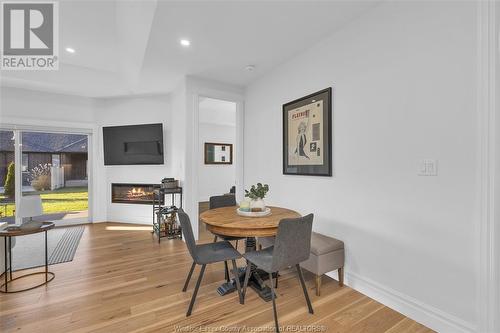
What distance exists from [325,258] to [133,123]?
15.0 ft

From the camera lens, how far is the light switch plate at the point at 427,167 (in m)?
1.76

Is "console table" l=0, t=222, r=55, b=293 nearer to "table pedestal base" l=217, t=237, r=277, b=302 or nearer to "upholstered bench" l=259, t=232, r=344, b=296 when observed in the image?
"table pedestal base" l=217, t=237, r=277, b=302

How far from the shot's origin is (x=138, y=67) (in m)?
3.49

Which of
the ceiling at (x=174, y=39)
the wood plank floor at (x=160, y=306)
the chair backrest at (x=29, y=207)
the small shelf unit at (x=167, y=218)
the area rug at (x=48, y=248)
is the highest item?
the ceiling at (x=174, y=39)

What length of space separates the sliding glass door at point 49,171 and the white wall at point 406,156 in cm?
485

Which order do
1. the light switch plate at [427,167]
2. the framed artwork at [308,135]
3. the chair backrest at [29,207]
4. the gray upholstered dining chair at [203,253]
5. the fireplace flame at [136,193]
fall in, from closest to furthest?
the light switch plate at [427,167]
the gray upholstered dining chair at [203,253]
the chair backrest at [29,207]
the framed artwork at [308,135]
the fireplace flame at [136,193]

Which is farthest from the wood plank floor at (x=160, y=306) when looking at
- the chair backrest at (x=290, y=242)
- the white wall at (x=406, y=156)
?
the chair backrest at (x=290, y=242)

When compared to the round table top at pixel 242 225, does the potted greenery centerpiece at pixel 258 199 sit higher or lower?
higher

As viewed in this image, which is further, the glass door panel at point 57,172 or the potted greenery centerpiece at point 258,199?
the glass door panel at point 57,172

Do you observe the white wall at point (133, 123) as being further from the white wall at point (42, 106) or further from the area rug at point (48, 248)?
the area rug at point (48, 248)

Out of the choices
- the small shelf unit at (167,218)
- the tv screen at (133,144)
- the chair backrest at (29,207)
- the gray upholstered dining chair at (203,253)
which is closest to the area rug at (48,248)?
the chair backrest at (29,207)

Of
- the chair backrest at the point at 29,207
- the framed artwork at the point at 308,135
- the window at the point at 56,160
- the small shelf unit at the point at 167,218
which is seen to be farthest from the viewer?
the window at the point at 56,160

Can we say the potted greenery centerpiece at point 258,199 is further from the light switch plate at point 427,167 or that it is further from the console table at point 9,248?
the console table at point 9,248

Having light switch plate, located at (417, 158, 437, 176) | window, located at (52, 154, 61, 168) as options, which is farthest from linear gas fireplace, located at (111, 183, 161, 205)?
light switch plate, located at (417, 158, 437, 176)
